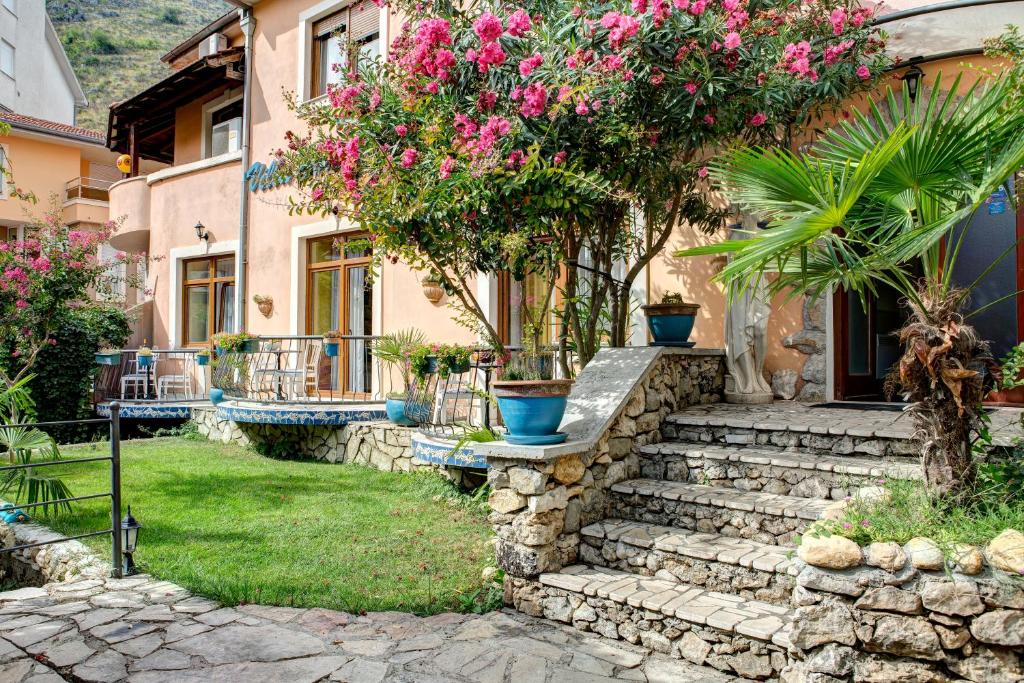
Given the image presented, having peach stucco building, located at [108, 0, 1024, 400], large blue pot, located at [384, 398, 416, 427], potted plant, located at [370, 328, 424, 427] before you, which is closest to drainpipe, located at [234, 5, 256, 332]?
peach stucco building, located at [108, 0, 1024, 400]

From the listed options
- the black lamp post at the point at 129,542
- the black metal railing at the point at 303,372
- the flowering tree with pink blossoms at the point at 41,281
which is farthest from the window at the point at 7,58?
the black lamp post at the point at 129,542

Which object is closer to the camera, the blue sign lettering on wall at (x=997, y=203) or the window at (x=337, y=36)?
the blue sign lettering on wall at (x=997, y=203)

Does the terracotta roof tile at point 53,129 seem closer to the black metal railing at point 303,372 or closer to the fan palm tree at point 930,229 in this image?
the black metal railing at point 303,372

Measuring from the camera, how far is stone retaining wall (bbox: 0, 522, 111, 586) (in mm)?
4715

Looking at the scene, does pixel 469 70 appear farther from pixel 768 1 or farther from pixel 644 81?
pixel 768 1

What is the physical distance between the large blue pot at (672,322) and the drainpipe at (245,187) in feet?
25.3

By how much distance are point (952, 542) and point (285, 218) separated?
1002cm

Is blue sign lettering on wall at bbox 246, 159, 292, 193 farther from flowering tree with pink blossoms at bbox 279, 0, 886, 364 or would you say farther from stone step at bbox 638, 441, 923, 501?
stone step at bbox 638, 441, 923, 501

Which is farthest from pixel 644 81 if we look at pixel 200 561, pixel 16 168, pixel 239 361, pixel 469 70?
pixel 16 168

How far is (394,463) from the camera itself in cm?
736

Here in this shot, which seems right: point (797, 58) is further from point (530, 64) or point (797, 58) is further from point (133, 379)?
point (133, 379)

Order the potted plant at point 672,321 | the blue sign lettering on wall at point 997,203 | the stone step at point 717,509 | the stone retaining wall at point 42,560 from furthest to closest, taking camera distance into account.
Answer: the potted plant at point 672,321, the blue sign lettering on wall at point 997,203, the stone retaining wall at point 42,560, the stone step at point 717,509

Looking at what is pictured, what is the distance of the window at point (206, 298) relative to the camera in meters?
12.4

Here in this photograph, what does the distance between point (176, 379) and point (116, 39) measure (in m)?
40.4
